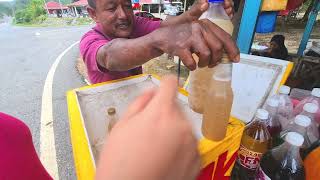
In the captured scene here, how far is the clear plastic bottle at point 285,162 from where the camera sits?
31.3 inches

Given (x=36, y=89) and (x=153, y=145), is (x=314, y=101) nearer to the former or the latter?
(x=153, y=145)

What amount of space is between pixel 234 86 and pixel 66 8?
191 feet

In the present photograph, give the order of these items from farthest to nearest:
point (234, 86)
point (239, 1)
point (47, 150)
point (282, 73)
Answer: point (47, 150), point (239, 1), point (234, 86), point (282, 73)

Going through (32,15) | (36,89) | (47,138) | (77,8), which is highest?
(47,138)

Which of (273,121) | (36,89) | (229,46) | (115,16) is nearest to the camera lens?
(229,46)

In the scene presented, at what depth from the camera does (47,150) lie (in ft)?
9.49

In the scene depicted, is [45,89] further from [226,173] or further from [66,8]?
[66,8]

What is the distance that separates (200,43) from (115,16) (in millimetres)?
1113

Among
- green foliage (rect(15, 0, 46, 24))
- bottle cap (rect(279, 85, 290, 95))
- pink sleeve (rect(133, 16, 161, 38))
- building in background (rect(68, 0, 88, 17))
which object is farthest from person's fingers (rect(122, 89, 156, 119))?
building in background (rect(68, 0, 88, 17))

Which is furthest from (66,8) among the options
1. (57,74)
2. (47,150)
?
(47,150)

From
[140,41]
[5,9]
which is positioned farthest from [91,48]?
[5,9]

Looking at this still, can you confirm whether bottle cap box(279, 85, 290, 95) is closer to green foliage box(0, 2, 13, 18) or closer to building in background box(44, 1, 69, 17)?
building in background box(44, 1, 69, 17)

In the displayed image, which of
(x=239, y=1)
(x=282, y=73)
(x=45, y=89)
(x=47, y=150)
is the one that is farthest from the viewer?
(x=45, y=89)

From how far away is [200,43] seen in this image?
0.76 m
